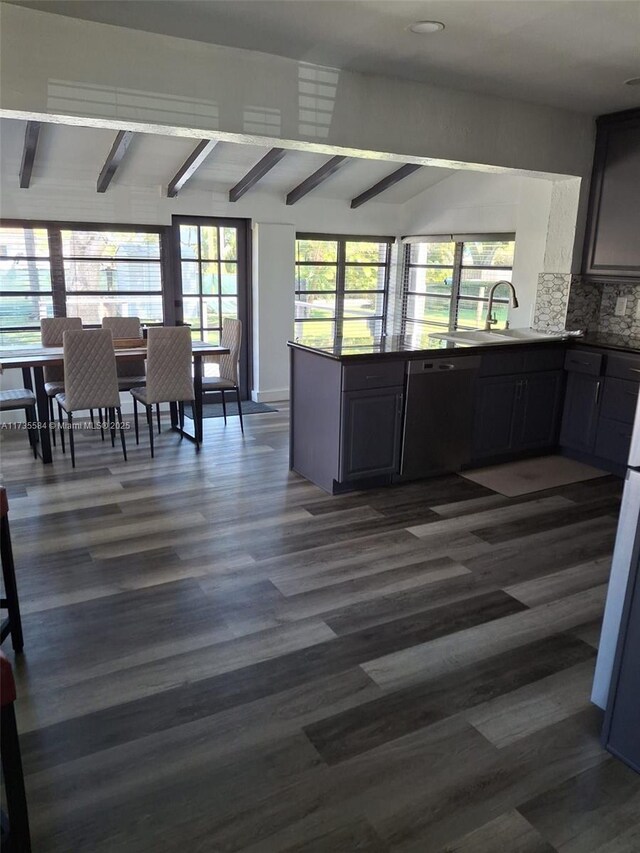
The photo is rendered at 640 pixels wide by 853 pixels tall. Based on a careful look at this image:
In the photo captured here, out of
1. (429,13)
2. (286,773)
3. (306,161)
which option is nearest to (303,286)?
(306,161)

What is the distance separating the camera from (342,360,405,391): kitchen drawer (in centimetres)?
375

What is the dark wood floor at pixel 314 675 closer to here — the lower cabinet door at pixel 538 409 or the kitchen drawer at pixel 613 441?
the kitchen drawer at pixel 613 441

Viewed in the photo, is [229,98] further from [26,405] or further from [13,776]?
[13,776]

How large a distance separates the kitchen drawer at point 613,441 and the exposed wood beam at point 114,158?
3994 millimetres

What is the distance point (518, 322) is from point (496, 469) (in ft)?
5.42

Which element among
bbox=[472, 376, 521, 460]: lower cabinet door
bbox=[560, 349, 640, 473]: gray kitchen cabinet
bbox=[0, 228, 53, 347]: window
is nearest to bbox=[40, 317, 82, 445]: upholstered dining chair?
bbox=[0, 228, 53, 347]: window

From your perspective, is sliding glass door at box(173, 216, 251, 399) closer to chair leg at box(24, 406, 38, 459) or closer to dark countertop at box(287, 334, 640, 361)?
chair leg at box(24, 406, 38, 459)

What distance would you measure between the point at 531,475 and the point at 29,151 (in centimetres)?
446

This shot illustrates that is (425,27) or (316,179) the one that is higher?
(425,27)

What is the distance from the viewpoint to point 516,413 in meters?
4.55

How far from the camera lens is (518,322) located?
18.0 ft

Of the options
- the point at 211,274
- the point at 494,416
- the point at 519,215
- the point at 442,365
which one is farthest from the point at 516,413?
the point at 211,274

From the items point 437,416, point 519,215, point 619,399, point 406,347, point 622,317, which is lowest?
point 437,416

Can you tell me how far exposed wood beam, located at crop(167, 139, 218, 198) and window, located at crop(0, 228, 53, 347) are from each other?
4.03 ft
